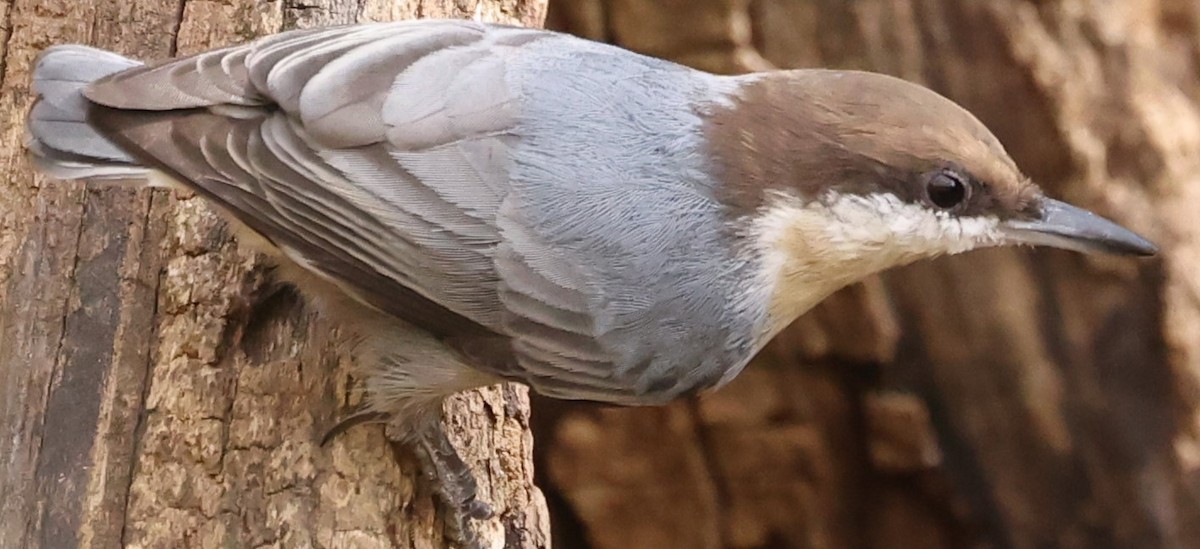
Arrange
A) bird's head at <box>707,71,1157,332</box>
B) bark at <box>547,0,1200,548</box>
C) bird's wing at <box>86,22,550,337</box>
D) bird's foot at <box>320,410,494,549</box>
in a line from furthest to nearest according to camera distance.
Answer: bark at <box>547,0,1200,548</box> < bird's foot at <box>320,410,494,549</box> < bird's head at <box>707,71,1157,332</box> < bird's wing at <box>86,22,550,337</box>

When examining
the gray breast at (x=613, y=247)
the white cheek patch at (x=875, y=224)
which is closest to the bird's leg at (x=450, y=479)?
the gray breast at (x=613, y=247)

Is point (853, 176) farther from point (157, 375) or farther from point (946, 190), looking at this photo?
point (157, 375)

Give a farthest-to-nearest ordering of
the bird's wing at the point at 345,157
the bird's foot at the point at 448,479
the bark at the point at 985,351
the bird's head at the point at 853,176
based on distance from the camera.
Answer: the bark at the point at 985,351 < the bird's foot at the point at 448,479 < the bird's head at the point at 853,176 < the bird's wing at the point at 345,157

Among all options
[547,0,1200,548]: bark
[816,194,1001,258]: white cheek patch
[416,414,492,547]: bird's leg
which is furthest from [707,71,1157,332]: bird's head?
[547,0,1200,548]: bark

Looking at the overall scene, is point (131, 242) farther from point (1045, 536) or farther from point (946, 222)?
point (1045, 536)

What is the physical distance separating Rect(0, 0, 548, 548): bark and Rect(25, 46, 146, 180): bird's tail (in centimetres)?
20

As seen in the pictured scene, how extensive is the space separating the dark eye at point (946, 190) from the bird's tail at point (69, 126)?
1170 millimetres

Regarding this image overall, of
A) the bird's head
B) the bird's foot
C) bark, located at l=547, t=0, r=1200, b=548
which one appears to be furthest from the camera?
bark, located at l=547, t=0, r=1200, b=548

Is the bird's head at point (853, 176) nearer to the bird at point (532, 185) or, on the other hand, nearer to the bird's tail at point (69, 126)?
the bird at point (532, 185)

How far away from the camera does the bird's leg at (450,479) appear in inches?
81.0

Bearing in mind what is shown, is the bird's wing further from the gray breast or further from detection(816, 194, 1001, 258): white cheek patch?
detection(816, 194, 1001, 258): white cheek patch

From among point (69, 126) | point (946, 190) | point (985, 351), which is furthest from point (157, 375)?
point (985, 351)

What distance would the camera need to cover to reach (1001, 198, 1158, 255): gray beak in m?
2.05

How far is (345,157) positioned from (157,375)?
1.53 feet
